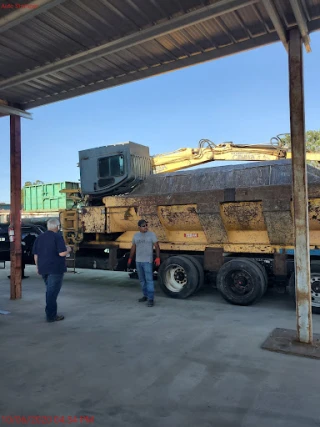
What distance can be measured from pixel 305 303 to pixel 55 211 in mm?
14494

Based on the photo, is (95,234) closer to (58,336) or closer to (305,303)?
(58,336)

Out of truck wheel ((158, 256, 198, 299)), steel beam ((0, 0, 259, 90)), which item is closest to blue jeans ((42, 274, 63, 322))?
truck wheel ((158, 256, 198, 299))

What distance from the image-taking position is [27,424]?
111 inches

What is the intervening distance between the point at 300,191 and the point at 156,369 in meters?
2.80

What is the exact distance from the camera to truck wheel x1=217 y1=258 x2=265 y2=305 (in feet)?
→ 21.8

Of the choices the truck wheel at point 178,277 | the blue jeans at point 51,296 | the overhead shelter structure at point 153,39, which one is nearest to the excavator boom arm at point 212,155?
the truck wheel at point 178,277

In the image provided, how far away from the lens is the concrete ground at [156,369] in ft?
9.77

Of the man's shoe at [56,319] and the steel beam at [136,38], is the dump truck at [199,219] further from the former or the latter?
the steel beam at [136,38]

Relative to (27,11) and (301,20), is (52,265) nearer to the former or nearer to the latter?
(27,11)

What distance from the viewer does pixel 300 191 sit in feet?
14.8

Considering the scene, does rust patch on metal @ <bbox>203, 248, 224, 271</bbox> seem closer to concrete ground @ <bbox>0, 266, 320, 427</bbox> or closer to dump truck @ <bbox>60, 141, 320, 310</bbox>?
dump truck @ <bbox>60, 141, 320, 310</bbox>

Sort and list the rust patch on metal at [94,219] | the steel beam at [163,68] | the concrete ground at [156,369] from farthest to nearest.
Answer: the rust patch on metal at [94,219]
the steel beam at [163,68]
the concrete ground at [156,369]

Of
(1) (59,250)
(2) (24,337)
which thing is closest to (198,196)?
(1) (59,250)

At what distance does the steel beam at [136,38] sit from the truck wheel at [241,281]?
Answer: 4271mm
